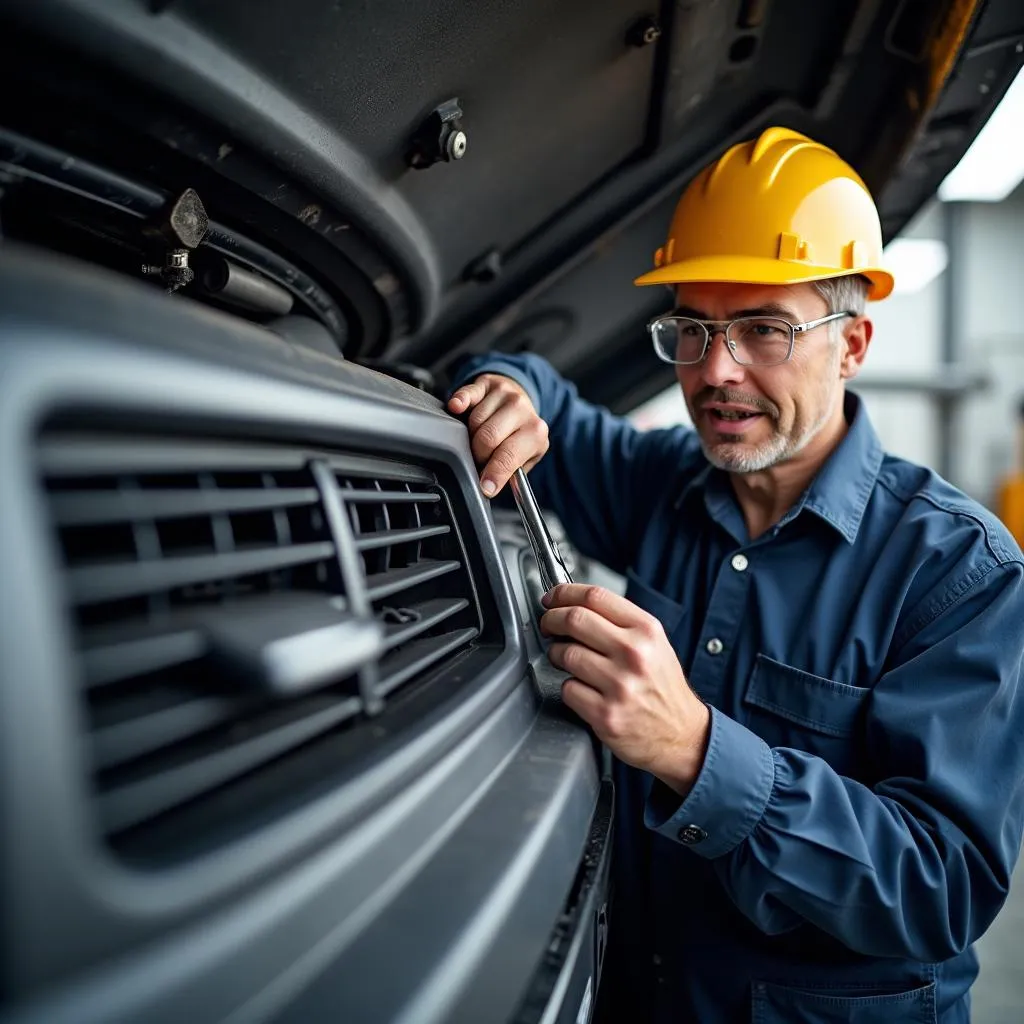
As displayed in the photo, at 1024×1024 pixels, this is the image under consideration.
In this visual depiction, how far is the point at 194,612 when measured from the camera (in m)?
0.40

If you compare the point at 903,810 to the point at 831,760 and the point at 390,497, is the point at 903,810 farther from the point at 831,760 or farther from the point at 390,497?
the point at 390,497

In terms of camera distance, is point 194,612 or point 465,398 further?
point 465,398

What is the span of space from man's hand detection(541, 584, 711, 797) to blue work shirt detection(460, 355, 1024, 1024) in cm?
5

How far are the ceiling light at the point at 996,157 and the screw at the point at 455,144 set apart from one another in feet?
3.08

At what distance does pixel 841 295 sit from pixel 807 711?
586 mm

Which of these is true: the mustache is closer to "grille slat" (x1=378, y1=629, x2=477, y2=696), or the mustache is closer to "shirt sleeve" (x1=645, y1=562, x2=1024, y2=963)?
"shirt sleeve" (x1=645, y1=562, x2=1024, y2=963)

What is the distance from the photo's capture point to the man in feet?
2.59

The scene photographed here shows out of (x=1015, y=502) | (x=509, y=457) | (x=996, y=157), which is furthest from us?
(x=1015, y=502)

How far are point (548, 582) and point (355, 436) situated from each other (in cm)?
41

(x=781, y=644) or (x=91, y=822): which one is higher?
(x=91, y=822)

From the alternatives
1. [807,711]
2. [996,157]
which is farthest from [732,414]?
[996,157]

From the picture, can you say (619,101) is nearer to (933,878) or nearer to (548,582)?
(548,582)

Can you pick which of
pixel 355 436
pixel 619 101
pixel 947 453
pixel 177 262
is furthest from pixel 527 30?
pixel 947 453

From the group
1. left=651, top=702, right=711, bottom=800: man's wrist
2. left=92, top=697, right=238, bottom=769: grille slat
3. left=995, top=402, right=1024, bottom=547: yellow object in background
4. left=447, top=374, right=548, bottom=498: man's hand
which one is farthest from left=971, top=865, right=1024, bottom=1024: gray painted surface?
left=995, top=402, right=1024, bottom=547: yellow object in background
